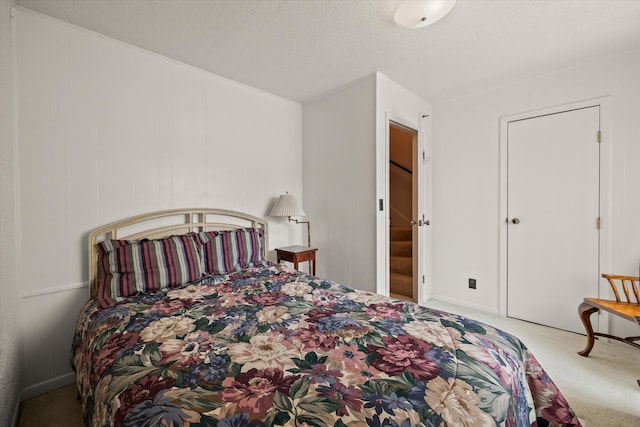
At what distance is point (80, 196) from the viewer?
1.97 m

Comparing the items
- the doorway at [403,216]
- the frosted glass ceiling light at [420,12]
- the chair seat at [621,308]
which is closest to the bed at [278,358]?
the chair seat at [621,308]

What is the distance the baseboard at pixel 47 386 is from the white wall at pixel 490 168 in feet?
11.9

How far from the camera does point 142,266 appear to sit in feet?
6.28

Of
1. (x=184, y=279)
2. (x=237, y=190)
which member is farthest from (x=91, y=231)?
(x=237, y=190)

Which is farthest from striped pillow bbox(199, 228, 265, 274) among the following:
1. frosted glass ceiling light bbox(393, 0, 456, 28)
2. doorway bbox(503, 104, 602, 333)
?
doorway bbox(503, 104, 602, 333)

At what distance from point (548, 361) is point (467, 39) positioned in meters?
2.59

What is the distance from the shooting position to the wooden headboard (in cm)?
198

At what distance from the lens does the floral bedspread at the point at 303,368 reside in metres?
0.79

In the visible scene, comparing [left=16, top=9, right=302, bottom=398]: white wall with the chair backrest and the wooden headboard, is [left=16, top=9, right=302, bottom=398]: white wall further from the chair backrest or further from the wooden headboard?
the chair backrest

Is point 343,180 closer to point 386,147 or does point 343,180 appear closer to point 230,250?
point 386,147

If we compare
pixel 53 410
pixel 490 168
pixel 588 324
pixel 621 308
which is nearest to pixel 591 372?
pixel 588 324

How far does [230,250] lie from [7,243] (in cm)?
128

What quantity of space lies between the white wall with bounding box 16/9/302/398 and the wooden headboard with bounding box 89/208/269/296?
0.27 feet

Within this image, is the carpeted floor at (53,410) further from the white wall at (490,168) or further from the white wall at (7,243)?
the white wall at (490,168)
